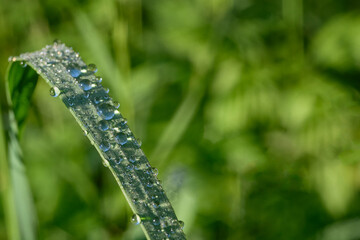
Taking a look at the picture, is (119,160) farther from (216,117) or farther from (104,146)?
(216,117)

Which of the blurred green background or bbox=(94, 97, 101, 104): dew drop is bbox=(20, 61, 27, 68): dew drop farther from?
the blurred green background

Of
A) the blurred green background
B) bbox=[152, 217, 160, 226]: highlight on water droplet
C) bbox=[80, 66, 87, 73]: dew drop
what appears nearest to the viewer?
bbox=[152, 217, 160, 226]: highlight on water droplet

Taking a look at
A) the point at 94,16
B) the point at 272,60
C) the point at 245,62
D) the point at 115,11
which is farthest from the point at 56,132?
the point at 272,60

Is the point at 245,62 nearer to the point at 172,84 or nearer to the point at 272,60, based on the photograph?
the point at 272,60

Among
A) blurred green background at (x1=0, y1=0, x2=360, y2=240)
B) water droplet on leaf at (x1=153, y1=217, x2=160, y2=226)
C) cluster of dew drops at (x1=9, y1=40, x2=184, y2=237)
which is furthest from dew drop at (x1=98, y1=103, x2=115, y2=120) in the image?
blurred green background at (x1=0, y1=0, x2=360, y2=240)

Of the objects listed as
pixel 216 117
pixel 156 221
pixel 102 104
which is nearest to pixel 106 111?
pixel 102 104
